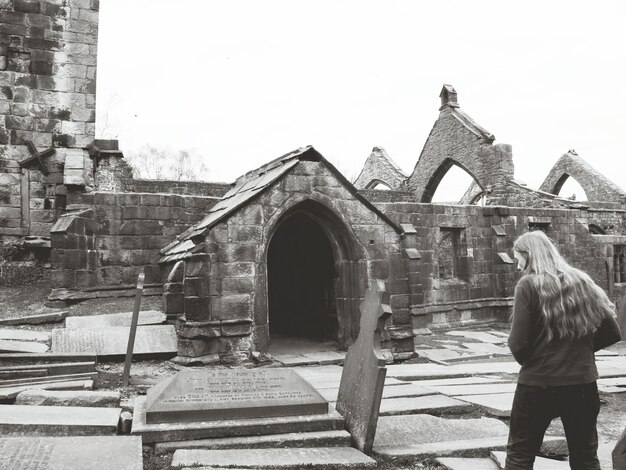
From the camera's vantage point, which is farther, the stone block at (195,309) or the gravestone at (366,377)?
the stone block at (195,309)

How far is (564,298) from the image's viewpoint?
3387 millimetres

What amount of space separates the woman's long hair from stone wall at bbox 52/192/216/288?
9.13m

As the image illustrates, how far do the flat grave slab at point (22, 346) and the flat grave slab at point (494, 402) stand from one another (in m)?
5.36

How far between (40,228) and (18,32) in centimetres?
445

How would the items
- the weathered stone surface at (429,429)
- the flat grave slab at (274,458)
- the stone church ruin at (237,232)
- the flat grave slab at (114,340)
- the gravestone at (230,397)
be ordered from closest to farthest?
the flat grave slab at (274,458) → the gravestone at (230,397) → the weathered stone surface at (429,429) → the flat grave slab at (114,340) → the stone church ruin at (237,232)

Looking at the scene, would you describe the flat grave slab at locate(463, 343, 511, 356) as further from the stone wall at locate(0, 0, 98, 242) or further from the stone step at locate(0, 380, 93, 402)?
the stone wall at locate(0, 0, 98, 242)

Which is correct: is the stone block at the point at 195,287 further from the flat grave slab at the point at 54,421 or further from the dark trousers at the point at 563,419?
the dark trousers at the point at 563,419

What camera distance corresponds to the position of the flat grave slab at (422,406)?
205 inches

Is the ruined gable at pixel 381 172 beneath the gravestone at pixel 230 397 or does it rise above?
above

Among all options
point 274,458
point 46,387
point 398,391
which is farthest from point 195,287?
point 274,458

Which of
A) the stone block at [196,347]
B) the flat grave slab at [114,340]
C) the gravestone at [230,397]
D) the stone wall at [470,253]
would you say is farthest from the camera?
the stone wall at [470,253]

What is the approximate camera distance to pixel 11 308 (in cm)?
1037

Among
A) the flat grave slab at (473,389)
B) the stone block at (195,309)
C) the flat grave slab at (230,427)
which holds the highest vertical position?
the stone block at (195,309)

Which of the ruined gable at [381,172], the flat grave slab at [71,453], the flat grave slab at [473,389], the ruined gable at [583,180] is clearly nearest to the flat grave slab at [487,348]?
the flat grave slab at [473,389]
